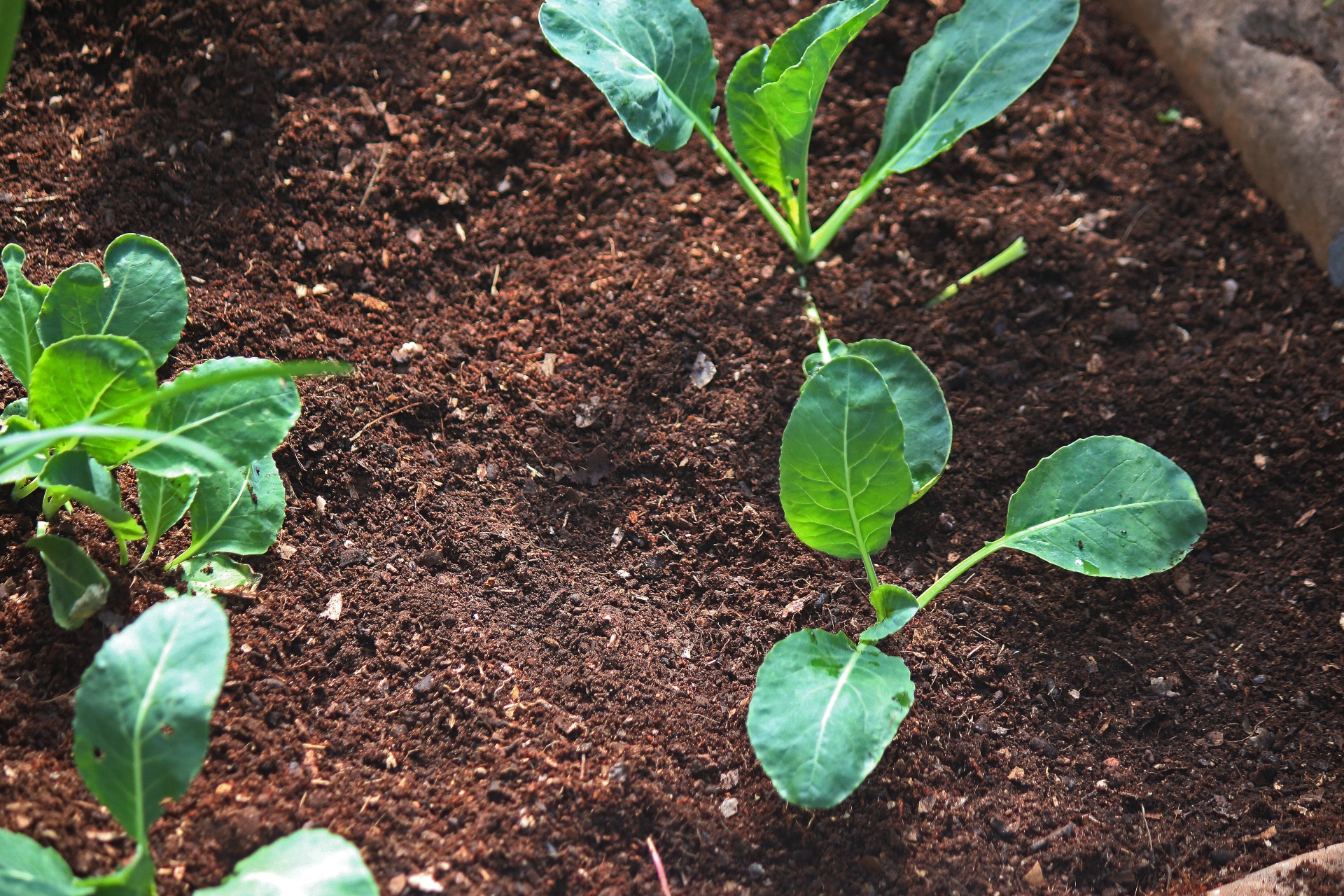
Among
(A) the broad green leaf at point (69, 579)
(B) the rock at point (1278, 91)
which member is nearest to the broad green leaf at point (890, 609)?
(A) the broad green leaf at point (69, 579)

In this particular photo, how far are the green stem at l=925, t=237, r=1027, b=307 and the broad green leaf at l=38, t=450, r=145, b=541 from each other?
1.31 meters

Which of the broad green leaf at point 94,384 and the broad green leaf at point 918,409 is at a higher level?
the broad green leaf at point 94,384

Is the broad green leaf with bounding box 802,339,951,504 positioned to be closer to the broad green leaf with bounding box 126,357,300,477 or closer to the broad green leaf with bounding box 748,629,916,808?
the broad green leaf with bounding box 748,629,916,808

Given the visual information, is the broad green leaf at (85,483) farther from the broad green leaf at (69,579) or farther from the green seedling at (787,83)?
the green seedling at (787,83)

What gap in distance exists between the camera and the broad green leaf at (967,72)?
146 cm

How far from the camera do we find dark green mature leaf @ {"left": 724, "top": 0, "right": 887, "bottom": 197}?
132cm

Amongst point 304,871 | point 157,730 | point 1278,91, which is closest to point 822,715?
point 304,871

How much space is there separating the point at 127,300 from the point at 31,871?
69cm

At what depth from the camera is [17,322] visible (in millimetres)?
1149

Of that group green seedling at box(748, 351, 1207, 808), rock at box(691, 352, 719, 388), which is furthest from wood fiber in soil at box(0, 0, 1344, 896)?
green seedling at box(748, 351, 1207, 808)

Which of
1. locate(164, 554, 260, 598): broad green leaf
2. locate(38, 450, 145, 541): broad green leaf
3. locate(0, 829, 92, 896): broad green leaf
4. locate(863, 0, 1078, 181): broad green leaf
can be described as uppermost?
locate(863, 0, 1078, 181): broad green leaf

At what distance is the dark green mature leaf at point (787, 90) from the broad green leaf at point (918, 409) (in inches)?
15.2

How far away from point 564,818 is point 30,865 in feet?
1.86

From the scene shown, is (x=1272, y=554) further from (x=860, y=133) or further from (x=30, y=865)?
(x=30, y=865)
